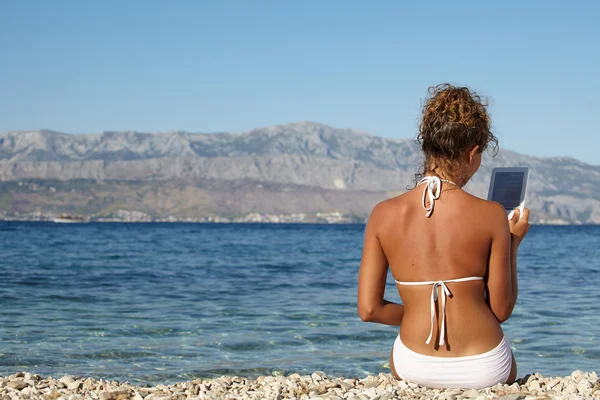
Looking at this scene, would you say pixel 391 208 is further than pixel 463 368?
No

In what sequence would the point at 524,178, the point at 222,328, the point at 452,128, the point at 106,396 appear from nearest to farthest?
the point at 452,128, the point at 524,178, the point at 106,396, the point at 222,328

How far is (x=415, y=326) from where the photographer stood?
4219mm

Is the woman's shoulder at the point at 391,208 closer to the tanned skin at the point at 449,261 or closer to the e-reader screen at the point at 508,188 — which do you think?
the tanned skin at the point at 449,261

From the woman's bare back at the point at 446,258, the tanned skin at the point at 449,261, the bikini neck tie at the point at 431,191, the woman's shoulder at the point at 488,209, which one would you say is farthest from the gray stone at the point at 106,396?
the woman's shoulder at the point at 488,209

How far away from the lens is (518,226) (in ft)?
13.9

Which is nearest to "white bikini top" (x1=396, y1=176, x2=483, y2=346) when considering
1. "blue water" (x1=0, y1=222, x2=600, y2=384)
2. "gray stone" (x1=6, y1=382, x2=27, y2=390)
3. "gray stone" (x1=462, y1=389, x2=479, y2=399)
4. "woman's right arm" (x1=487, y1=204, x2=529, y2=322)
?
"woman's right arm" (x1=487, y1=204, x2=529, y2=322)

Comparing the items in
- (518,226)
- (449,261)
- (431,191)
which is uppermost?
(431,191)

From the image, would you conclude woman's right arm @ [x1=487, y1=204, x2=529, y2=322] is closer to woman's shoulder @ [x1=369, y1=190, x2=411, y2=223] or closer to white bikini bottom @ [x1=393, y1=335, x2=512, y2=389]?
white bikini bottom @ [x1=393, y1=335, x2=512, y2=389]

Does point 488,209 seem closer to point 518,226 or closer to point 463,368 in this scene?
point 518,226

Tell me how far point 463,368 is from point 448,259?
0.67 metres

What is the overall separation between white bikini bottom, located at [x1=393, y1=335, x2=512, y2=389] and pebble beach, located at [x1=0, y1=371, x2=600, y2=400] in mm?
48

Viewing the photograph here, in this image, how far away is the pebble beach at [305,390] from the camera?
4309 millimetres

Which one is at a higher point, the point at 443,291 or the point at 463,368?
the point at 443,291

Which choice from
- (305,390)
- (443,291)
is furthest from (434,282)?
(305,390)
